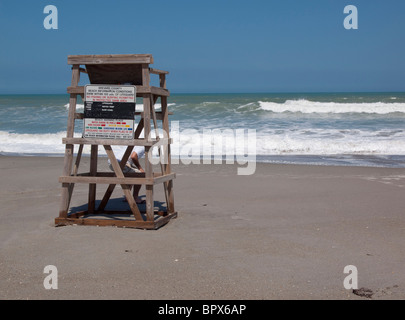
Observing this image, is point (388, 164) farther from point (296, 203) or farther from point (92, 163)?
point (92, 163)

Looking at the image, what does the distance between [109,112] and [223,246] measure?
2.13 metres

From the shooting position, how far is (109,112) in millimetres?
6180

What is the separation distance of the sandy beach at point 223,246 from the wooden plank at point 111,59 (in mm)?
2039

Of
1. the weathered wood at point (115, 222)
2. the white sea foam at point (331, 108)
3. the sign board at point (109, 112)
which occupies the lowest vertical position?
the weathered wood at point (115, 222)

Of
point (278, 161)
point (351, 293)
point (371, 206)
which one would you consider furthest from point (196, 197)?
point (278, 161)

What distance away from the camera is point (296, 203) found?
7.94 meters

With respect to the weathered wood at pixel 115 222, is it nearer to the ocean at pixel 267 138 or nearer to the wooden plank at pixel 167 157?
the wooden plank at pixel 167 157

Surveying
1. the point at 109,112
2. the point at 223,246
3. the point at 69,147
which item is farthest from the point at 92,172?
the point at 223,246

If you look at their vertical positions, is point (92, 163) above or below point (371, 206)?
above

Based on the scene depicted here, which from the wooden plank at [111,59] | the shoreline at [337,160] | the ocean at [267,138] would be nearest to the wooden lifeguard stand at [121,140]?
the wooden plank at [111,59]

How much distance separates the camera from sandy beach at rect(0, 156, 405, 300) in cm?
432

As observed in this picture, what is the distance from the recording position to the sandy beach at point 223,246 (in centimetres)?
432
